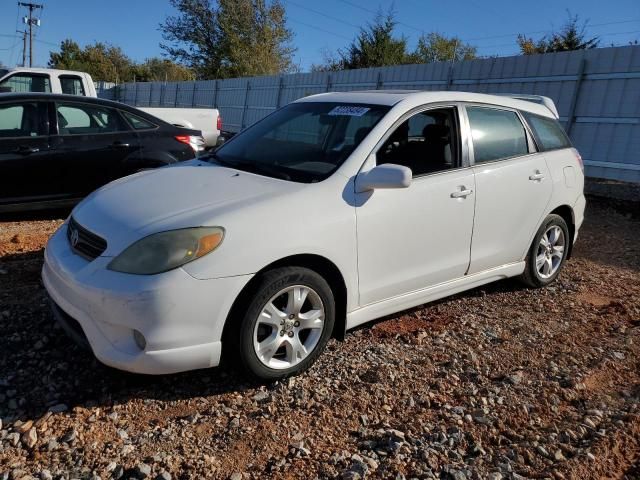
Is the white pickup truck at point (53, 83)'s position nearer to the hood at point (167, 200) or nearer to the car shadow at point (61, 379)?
the hood at point (167, 200)

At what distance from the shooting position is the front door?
3.39 metres

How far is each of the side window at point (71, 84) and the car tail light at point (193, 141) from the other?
145 inches

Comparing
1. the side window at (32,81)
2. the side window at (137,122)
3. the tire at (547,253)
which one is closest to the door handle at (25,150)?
the side window at (137,122)

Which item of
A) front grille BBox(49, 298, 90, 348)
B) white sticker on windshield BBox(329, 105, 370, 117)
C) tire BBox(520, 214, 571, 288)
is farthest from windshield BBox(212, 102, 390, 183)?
tire BBox(520, 214, 571, 288)

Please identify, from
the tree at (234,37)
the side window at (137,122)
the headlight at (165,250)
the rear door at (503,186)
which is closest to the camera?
the headlight at (165,250)

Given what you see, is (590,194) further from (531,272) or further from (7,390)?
(7,390)

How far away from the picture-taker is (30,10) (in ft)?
195

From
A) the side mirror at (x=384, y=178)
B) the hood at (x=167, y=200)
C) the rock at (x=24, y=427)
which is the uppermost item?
the side mirror at (x=384, y=178)

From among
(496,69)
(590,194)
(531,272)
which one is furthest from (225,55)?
(531,272)

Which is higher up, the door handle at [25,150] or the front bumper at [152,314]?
the door handle at [25,150]

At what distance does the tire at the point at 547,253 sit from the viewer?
4.79 m

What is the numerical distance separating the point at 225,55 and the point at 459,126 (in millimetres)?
38796

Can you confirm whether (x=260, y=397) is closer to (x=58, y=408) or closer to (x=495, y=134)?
(x=58, y=408)

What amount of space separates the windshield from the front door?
235mm
